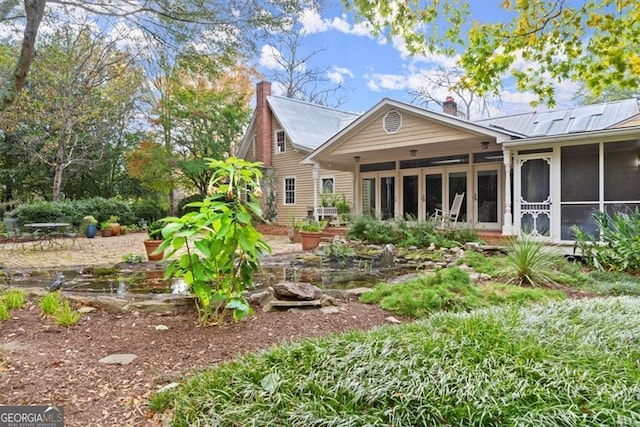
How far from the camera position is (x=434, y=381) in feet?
6.30

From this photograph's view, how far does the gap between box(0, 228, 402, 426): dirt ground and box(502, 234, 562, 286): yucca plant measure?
2575 millimetres

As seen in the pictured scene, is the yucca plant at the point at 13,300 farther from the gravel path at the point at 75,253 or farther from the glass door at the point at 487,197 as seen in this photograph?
the glass door at the point at 487,197

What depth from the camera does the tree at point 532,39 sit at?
5.11 metres

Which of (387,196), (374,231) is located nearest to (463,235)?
(374,231)

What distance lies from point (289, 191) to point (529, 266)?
1308 centimetres

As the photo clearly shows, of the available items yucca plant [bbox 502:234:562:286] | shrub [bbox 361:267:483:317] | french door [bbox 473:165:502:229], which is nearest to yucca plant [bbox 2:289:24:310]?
shrub [bbox 361:267:483:317]

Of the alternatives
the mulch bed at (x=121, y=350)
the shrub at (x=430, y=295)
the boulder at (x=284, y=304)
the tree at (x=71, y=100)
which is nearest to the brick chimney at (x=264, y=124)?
the tree at (x=71, y=100)

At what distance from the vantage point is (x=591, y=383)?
1.90 m

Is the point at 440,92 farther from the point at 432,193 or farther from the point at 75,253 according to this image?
the point at 75,253

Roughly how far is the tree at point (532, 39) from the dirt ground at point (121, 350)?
3.72 meters

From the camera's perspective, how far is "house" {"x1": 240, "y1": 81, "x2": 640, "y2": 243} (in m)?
8.39

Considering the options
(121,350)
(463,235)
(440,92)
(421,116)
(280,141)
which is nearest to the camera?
(121,350)

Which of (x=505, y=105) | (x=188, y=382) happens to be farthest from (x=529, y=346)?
(x=505, y=105)

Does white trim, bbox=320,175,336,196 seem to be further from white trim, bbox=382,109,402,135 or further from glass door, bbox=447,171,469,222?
glass door, bbox=447,171,469,222
